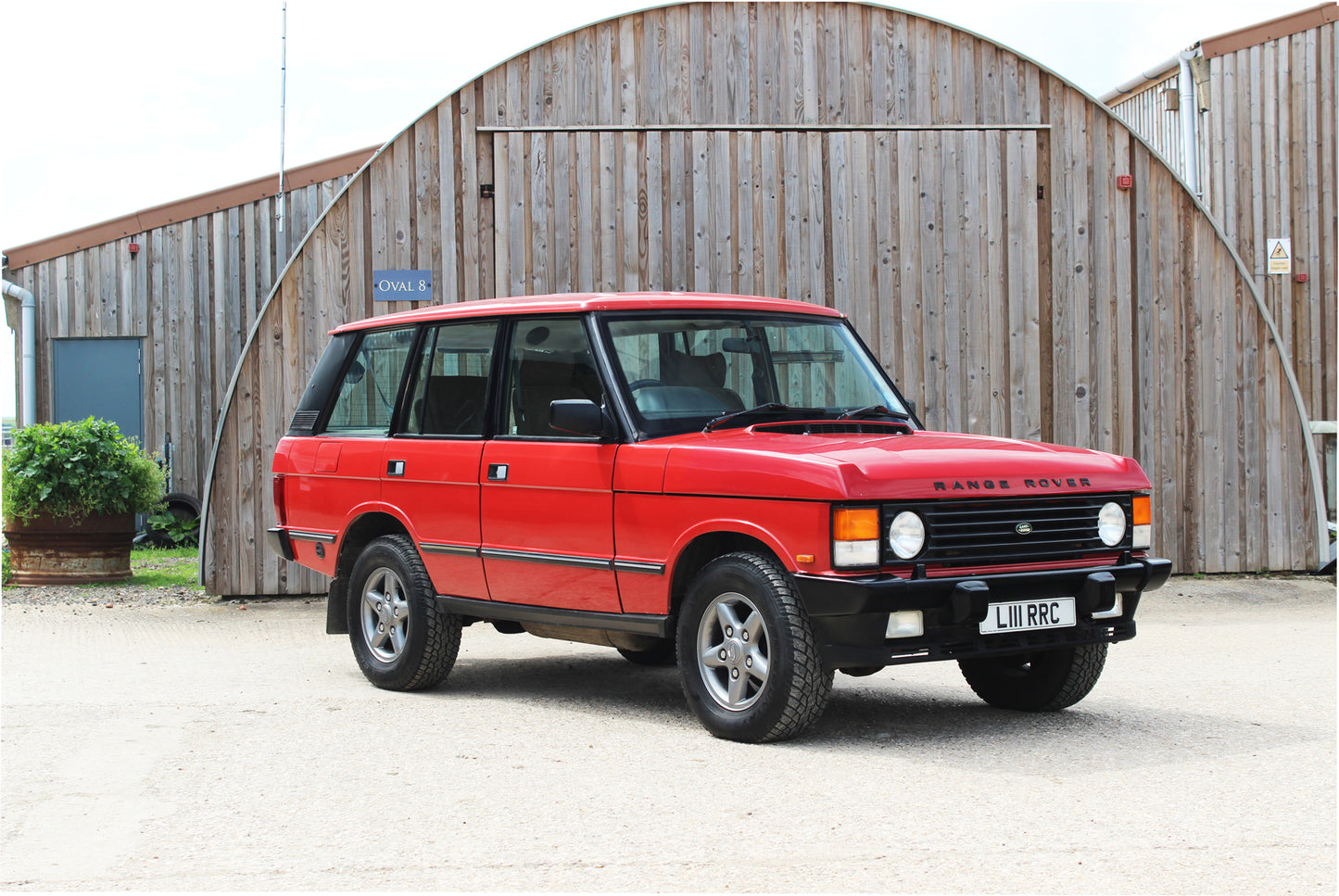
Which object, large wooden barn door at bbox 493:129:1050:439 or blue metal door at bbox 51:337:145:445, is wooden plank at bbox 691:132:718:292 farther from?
blue metal door at bbox 51:337:145:445

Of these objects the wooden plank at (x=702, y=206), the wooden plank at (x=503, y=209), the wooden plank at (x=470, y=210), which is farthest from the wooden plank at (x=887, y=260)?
the wooden plank at (x=470, y=210)

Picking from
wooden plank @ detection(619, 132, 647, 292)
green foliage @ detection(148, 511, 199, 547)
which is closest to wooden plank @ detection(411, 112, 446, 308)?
wooden plank @ detection(619, 132, 647, 292)

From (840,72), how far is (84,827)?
A: 9.58 meters

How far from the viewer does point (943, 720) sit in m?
7.01

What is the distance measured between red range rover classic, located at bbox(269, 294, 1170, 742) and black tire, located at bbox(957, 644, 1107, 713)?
1cm

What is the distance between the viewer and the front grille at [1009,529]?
617 cm

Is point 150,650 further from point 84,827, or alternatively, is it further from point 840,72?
point 840,72

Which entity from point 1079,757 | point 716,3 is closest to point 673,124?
point 716,3

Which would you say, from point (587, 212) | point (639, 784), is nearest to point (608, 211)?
point (587, 212)

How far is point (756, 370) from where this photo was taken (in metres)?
7.49

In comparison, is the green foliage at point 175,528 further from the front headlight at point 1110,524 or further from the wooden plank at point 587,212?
the front headlight at point 1110,524

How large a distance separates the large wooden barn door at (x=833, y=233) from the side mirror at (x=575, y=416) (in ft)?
19.6

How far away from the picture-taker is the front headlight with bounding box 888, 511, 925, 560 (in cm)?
606

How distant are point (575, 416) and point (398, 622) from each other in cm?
208
